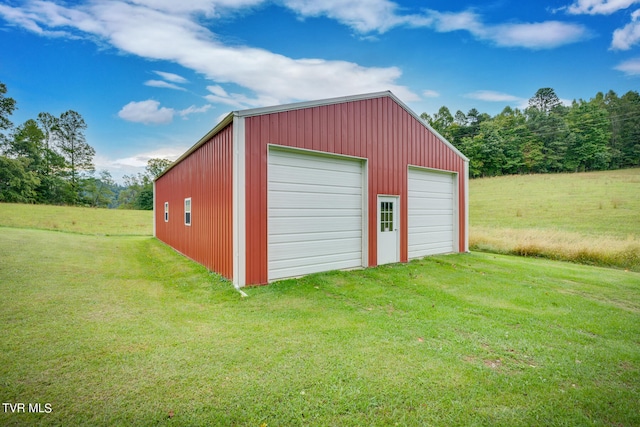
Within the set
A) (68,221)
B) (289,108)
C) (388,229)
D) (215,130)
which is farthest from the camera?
(68,221)

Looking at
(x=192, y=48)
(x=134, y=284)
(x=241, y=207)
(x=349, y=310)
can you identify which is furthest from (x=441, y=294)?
(x=192, y=48)

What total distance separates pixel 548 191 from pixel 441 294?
24261 mm

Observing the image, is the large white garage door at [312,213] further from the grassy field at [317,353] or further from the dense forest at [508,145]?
the dense forest at [508,145]

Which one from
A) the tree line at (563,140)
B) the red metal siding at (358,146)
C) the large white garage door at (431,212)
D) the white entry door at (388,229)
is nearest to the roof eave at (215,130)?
the red metal siding at (358,146)

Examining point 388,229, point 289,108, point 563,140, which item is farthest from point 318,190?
point 563,140

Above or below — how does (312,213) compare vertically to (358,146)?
below

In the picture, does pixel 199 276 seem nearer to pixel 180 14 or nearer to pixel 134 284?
pixel 134 284

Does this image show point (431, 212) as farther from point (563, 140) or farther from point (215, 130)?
point (563, 140)

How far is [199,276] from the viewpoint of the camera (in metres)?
6.64

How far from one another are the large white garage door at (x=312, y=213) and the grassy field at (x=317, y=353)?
0.77 m

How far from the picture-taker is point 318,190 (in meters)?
6.80

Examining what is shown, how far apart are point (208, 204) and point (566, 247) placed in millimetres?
11819

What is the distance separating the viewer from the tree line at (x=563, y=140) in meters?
31.2

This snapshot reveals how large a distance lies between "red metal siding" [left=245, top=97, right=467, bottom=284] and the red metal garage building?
2 cm
